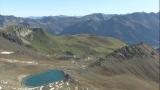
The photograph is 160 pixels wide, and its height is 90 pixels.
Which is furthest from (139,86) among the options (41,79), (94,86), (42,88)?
(42,88)

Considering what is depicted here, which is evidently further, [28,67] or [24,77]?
[28,67]

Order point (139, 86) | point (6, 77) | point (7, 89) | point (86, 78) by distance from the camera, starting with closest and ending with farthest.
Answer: point (7, 89) < point (6, 77) < point (86, 78) < point (139, 86)

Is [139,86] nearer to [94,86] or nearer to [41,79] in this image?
[94,86]

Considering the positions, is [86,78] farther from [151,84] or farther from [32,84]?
[151,84]

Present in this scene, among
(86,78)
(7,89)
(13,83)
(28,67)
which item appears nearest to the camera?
(7,89)

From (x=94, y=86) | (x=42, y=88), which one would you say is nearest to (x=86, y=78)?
(x=94, y=86)

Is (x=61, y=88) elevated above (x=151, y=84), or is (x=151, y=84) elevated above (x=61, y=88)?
(x=61, y=88)
